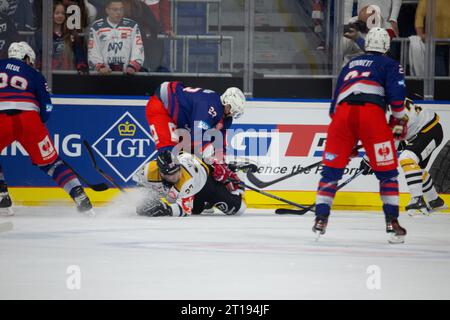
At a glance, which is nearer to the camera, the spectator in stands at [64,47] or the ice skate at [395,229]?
the ice skate at [395,229]

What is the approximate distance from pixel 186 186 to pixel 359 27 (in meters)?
2.31

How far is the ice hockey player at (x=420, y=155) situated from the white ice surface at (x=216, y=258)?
369 millimetres

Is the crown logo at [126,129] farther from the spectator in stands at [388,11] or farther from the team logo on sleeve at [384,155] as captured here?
the team logo on sleeve at [384,155]

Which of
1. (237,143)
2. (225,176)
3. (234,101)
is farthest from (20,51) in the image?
(237,143)

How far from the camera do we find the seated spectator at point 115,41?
8250 mm

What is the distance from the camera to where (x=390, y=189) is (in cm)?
550

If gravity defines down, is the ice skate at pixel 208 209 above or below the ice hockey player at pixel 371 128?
below

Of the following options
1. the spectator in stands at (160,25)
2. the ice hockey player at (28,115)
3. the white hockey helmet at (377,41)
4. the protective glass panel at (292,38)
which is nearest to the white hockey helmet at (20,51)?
the ice hockey player at (28,115)

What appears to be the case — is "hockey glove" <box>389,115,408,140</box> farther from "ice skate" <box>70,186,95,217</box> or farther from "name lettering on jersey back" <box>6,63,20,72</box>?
"name lettering on jersey back" <box>6,63,20,72</box>

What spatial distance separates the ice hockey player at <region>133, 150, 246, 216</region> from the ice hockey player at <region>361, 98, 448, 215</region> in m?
1.16

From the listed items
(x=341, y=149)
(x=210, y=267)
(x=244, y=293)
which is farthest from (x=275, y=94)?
(x=244, y=293)

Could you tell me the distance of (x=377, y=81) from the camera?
5602 millimetres

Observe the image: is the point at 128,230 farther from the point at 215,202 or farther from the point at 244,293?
the point at 244,293

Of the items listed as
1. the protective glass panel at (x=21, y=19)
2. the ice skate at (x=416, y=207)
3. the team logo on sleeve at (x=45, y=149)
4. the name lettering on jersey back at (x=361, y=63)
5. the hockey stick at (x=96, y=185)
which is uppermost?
the protective glass panel at (x=21, y=19)
